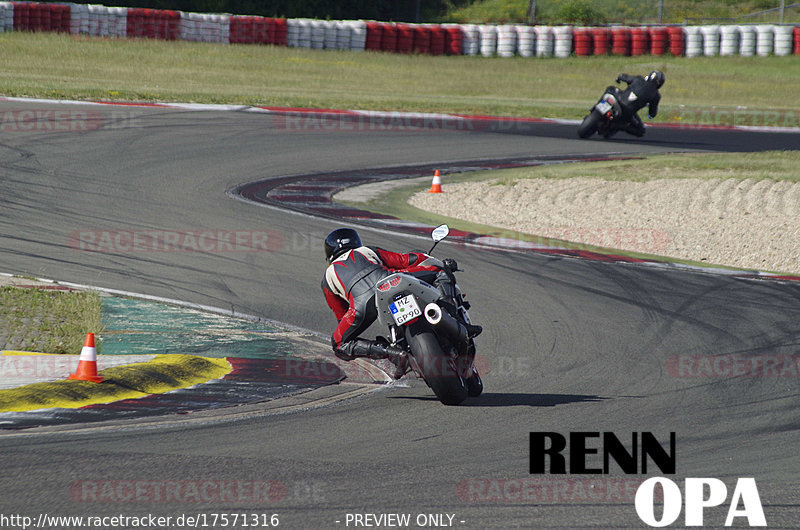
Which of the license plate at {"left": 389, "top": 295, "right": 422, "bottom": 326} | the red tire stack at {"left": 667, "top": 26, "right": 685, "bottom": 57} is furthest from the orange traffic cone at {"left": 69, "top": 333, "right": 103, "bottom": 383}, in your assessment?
the red tire stack at {"left": 667, "top": 26, "right": 685, "bottom": 57}

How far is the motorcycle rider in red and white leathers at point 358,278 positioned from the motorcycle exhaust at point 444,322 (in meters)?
0.23

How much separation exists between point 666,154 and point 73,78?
50.1 ft

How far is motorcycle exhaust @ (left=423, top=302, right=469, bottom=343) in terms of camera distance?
6488 mm

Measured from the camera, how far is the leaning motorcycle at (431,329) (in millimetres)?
6539

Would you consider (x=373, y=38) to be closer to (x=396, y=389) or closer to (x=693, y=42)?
(x=693, y=42)

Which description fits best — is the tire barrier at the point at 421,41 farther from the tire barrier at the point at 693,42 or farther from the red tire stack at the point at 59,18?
the red tire stack at the point at 59,18

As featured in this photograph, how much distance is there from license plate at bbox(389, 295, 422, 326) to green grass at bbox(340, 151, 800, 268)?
7.48 m

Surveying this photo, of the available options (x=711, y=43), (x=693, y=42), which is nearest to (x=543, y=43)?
(x=693, y=42)

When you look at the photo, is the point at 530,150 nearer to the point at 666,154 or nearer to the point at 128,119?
the point at 666,154

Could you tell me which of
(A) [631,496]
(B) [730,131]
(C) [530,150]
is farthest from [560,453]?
(B) [730,131]

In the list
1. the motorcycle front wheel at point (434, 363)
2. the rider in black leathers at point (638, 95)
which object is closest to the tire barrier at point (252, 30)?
the rider in black leathers at point (638, 95)

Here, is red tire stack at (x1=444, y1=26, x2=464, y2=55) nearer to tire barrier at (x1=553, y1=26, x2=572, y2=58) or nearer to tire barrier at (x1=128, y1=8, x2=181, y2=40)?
tire barrier at (x1=553, y1=26, x2=572, y2=58)

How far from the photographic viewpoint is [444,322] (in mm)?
6516

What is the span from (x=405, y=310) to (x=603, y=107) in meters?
15.3
